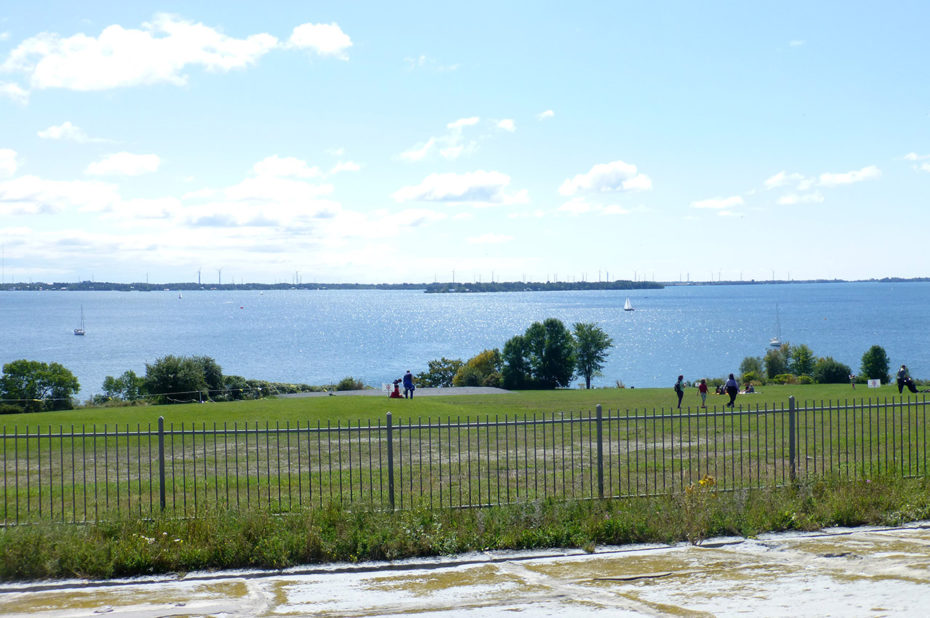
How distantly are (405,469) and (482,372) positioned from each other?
63.9 meters

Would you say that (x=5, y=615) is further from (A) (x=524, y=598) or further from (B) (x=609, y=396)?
(B) (x=609, y=396)

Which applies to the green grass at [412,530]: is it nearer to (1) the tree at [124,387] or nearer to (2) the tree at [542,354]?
(1) the tree at [124,387]

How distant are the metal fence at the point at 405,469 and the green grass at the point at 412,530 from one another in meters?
0.52

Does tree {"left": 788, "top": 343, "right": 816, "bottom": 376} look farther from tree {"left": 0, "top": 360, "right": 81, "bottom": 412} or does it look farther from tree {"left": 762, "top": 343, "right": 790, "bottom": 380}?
tree {"left": 0, "top": 360, "right": 81, "bottom": 412}

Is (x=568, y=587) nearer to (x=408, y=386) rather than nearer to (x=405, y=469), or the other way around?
(x=405, y=469)

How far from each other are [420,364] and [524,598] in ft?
395

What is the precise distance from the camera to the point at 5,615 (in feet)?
29.7

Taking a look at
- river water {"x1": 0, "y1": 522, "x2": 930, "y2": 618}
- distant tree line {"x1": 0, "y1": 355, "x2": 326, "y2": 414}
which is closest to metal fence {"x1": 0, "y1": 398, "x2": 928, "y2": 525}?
river water {"x1": 0, "y1": 522, "x2": 930, "y2": 618}

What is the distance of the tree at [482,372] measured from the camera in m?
Result: 76.4

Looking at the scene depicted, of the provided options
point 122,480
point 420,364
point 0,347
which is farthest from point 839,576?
point 0,347

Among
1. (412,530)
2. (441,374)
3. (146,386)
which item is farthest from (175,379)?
(412,530)

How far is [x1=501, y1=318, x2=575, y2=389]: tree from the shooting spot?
81.8 metres

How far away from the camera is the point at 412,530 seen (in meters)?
11.5

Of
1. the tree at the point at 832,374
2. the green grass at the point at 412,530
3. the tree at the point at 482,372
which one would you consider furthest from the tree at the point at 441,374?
the green grass at the point at 412,530
